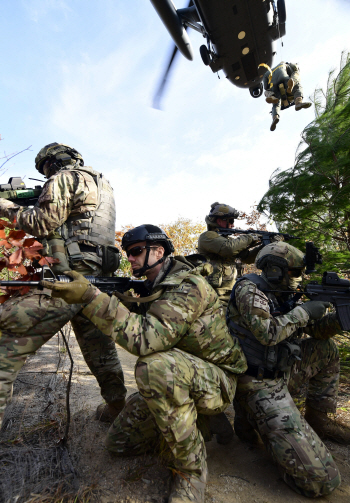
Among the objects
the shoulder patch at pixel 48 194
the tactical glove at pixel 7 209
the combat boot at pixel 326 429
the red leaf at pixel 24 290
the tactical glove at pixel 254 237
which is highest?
the shoulder patch at pixel 48 194

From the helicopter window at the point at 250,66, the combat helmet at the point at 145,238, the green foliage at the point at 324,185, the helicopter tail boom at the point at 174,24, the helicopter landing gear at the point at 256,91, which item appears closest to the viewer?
the combat helmet at the point at 145,238

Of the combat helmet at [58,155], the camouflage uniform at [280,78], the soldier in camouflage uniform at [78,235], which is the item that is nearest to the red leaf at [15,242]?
the soldier in camouflage uniform at [78,235]

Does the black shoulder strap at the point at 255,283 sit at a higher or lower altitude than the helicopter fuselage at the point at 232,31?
lower

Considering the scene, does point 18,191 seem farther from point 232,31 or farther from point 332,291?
point 232,31

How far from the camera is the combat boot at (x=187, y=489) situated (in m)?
1.64

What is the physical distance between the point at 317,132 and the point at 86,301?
4.03 metres

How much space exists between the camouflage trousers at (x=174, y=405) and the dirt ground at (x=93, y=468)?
17 cm

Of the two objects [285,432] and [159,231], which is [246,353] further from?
[159,231]

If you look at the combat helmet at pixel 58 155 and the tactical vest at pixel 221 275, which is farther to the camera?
the tactical vest at pixel 221 275

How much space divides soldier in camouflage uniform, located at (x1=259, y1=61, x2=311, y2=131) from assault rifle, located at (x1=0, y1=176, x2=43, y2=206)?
4635 mm

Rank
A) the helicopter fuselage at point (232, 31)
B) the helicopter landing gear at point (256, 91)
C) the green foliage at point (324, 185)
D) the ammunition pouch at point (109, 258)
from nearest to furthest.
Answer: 1. the ammunition pouch at point (109, 258)
2. the green foliage at point (324, 185)
3. the helicopter fuselage at point (232, 31)
4. the helicopter landing gear at point (256, 91)

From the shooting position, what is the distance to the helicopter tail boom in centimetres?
599

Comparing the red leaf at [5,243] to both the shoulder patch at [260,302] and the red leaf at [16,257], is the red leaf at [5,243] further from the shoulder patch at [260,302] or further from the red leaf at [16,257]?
the shoulder patch at [260,302]

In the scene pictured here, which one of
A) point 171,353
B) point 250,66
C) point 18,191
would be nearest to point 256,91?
point 250,66
